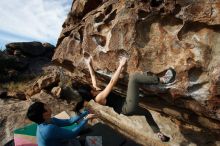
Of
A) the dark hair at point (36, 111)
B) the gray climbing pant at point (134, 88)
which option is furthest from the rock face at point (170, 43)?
the dark hair at point (36, 111)

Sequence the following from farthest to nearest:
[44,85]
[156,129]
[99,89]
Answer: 1. [44,85]
2. [99,89]
3. [156,129]

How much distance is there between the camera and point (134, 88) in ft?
20.2

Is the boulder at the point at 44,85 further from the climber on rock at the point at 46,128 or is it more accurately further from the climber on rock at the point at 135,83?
the climber on rock at the point at 135,83

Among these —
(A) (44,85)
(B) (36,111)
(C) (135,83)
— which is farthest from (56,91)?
(C) (135,83)

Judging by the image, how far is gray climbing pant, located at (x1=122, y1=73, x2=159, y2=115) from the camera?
6145 millimetres

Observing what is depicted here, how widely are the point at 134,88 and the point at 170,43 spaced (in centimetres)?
111

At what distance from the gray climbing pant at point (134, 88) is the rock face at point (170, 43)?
38 cm

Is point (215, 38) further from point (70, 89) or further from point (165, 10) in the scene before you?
point (70, 89)

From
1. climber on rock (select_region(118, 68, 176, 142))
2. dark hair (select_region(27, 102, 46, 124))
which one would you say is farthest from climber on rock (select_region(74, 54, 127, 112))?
dark hair (select_region(27, 102, 46, 124))

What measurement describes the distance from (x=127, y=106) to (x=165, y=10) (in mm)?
1952

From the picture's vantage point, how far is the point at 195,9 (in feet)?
18.8

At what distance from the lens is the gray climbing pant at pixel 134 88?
6.14 metres

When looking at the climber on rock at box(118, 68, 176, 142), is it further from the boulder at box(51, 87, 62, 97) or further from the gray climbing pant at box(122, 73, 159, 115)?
the boulder at box(51, 87, 62, 97)

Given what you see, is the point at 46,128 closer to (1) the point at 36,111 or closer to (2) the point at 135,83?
(1) the point at 36,111
